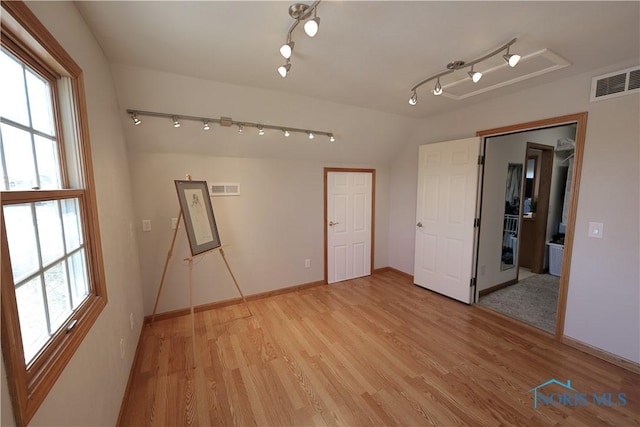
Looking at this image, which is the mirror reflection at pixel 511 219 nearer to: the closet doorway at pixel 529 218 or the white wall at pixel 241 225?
the closet doorway at pixel 529 218

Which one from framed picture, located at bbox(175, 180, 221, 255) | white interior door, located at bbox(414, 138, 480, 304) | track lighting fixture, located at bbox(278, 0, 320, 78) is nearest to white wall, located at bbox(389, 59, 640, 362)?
white interior door, located at bbox(414, 138, 480, 304)

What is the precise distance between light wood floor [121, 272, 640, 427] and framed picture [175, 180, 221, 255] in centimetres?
95

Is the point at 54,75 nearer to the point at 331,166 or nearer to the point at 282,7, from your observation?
the point at 282,7

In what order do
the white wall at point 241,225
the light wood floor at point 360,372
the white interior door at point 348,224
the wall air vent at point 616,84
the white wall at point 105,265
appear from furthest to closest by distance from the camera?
1. the white interior door at point 348,224
2. the white wall at point 241,225
3. the wall air vent at point 616,84
4. the light wood floor at point 360,372
5. the white wall at point 105,265

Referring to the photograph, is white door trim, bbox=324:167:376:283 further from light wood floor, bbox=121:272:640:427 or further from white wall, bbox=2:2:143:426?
white wall, bbox=2:2:143:426

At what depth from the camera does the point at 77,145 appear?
1.36m

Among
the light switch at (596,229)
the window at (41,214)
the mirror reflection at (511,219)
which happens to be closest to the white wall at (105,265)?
the window at (41,214)

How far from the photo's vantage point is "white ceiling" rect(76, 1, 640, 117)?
141 cm

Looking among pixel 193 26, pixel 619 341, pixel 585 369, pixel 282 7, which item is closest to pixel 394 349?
pixel 585 369

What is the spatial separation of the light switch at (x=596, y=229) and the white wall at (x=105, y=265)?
367 centimetres

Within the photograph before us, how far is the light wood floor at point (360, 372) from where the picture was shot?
1699 millimetres

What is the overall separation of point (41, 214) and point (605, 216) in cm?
384

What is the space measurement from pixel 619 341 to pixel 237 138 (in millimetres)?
4100

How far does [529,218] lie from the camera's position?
4398mm
